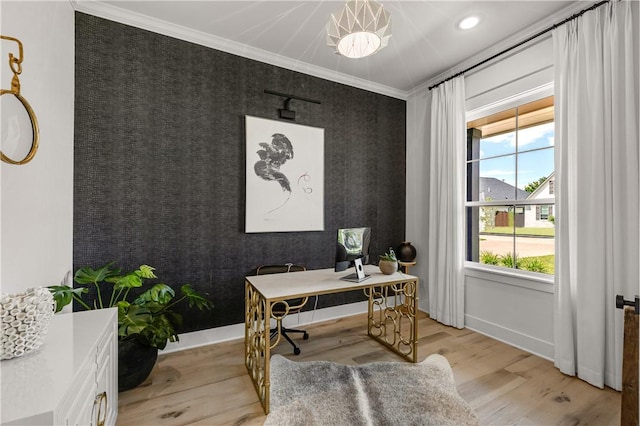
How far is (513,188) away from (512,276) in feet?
2.89

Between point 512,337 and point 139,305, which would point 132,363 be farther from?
point 512,337

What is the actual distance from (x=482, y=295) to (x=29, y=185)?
12.6ft

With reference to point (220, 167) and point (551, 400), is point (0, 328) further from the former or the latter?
point (551, 400)

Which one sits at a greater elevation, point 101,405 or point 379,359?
point 101,405

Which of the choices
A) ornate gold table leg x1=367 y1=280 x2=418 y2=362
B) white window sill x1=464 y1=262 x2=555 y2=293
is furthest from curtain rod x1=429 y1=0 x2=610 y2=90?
ornate gold table leg x1=367 y1=280 x2=418 y2=362

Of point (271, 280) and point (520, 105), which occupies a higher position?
point (520, 105)

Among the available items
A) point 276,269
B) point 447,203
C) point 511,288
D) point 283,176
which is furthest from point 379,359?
point 283,176

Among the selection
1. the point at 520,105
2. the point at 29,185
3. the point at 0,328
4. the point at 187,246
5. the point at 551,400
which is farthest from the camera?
the point at 520,105

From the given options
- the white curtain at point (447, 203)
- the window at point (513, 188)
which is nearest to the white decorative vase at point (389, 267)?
the white curtain at point (447, 203)

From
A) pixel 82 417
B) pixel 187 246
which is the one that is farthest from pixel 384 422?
pixel 187 246

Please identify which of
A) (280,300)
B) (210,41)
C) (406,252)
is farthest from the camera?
(406,252)

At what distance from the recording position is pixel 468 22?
2.50m

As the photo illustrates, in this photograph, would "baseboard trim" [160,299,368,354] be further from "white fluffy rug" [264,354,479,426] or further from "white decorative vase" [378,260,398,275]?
"white decorative vase" [378,260,398,275]

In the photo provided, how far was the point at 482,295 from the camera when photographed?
3.08 metres
